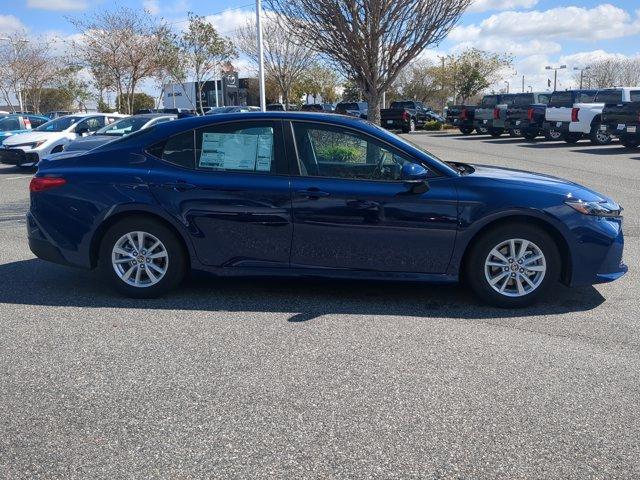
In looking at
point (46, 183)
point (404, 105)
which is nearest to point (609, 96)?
point (404, 105)

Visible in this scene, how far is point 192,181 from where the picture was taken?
17.8 ft

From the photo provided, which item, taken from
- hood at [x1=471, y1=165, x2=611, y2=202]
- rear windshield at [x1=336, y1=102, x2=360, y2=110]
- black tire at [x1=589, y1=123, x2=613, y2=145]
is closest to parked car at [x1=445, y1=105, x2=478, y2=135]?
rear windshield at [x1=336, y1=102, x2=360, y2=110]

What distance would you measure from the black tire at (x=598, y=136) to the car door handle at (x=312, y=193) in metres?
21.3

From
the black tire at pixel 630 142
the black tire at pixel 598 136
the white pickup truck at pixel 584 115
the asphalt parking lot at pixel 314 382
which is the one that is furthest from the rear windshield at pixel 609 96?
the asphalt parking lot at pixel 314 382

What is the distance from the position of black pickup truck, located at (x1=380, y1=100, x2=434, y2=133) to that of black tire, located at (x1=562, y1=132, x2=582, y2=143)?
1017 cm

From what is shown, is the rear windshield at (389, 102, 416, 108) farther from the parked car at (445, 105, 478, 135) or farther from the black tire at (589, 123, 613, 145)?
the black tire at (589, 123, 613, 145)

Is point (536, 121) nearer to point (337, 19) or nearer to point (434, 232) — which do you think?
point (337, 19)

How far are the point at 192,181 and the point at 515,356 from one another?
2964 mm

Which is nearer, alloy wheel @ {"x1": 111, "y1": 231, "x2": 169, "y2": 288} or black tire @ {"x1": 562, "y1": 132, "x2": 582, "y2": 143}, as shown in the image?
alloy wheel @ {"x1": 111, "y1": 231, "x2": 169, "y2": 288}

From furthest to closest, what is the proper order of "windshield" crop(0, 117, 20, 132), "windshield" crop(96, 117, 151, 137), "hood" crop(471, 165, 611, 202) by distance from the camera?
"windshield" crop(0, 117, 20, 132)
"windshield" crop(96, 117, 151, 137)
"hood" crop(471, 165, 611, 202)

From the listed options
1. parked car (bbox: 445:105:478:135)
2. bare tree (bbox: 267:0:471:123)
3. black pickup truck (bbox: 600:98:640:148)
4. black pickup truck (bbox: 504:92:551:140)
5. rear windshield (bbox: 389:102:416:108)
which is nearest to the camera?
bare tree (bbox: 267:0:471:123)

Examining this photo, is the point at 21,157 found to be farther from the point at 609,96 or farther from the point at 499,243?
the point at 609,96

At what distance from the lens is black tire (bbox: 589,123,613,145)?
23656 mm

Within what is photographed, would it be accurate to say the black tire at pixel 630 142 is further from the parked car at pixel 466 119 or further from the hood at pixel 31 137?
the hood at pixel 31 137
